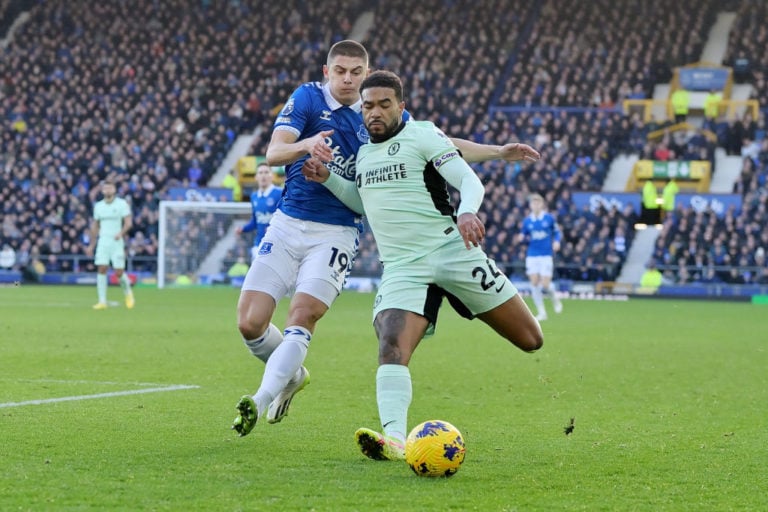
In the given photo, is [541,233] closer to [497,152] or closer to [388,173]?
[497,152]

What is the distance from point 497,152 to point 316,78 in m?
37.9

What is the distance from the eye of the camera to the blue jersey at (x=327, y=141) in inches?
279

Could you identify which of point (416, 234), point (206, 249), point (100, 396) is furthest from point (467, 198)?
point (206, 249)

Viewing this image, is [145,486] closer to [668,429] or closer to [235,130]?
[668,429]

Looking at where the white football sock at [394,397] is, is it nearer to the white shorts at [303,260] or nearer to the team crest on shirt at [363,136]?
the white shorts at [303,260]

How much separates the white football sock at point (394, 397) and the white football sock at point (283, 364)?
74 cm

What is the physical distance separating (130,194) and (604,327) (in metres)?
22.5

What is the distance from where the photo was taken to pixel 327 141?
7.07 meters

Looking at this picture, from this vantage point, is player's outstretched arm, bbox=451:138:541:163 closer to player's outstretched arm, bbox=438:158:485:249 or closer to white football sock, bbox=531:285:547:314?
player's outstretched arm, bbox=438:158:485:249

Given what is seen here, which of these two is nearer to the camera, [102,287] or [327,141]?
[327,141]

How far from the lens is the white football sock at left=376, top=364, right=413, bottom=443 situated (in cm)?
595

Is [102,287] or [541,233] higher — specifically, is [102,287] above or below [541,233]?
below

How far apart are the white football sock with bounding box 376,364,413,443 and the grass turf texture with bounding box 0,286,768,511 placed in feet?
0.62

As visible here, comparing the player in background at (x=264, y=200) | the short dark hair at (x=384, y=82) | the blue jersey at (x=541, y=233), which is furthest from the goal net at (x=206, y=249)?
the short dark hair at (x=384, y=82)
